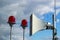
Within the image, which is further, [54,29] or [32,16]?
[54,29]

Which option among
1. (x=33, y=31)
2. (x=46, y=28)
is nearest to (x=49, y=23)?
(x=46, y=28)

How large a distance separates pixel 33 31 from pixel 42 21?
8.93 ft

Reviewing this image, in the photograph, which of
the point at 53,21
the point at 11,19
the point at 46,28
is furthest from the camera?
the point at 11,19

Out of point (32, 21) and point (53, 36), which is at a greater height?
point (32, 21)

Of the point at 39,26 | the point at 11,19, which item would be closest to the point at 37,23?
the point at 39,26

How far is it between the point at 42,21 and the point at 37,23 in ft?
2.75

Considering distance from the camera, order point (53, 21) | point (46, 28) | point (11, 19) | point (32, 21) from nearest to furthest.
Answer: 1. point (32, 21)
2. point (53, 21)
3. point (46, 28)
4. point (11, 19)

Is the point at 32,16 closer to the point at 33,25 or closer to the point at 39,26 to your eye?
the point at 33,25

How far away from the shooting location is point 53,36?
76.5 feet

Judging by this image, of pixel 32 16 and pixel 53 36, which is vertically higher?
pixel 32 16

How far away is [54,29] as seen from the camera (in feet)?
78.7

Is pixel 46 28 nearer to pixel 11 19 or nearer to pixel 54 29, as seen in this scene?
pixel 54 29

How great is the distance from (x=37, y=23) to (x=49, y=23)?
55.3 inches

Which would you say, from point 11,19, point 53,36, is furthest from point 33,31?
point 11,19
